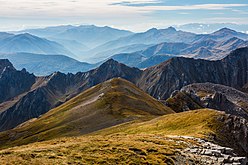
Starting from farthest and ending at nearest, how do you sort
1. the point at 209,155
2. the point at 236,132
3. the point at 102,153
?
1. the point at 236,132
2. the point at 209,155
3. the point at 102,153

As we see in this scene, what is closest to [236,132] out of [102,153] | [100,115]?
[102,153]

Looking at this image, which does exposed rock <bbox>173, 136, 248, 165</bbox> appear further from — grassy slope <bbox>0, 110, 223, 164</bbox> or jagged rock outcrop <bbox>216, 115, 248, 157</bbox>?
jagged rock outcrop <bbox>216, 115, 248, 157</bbox>

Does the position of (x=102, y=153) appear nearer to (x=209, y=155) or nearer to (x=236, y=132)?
(x=209, y=155)

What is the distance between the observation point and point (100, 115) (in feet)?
455

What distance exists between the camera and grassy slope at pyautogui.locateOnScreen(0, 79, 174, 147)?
128125 mm

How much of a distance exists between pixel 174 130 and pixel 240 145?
1552 cm

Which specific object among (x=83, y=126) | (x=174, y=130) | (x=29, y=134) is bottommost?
(x=29, y=134)

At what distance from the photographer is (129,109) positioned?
143875mm

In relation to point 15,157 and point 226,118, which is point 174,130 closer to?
point 226,118

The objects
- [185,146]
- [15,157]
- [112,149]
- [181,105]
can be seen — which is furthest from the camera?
[181,105]

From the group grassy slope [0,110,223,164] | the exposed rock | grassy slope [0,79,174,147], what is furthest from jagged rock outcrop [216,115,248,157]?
grassy slope [0,79,174,147]

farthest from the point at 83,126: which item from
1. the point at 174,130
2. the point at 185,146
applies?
the point at 185,146

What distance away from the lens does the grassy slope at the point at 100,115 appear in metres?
128

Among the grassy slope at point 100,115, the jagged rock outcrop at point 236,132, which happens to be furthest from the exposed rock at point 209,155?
the grassy slope at point 100,115
